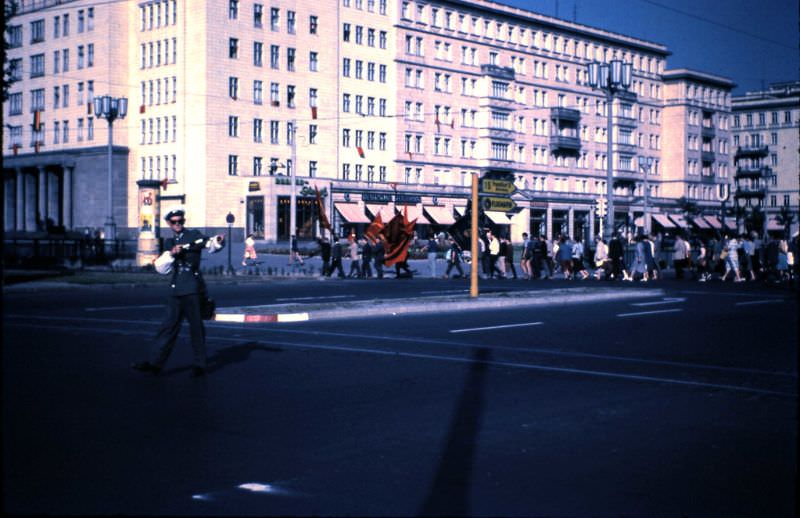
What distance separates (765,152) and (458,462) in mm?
125070

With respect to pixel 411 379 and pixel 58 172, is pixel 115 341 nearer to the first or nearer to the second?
pixel 411 379

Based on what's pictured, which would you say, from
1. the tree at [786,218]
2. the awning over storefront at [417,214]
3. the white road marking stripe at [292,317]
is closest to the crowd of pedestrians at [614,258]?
the white road marking stripe at [292,317]

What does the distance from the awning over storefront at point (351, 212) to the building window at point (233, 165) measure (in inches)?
322

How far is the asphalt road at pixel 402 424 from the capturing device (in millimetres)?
5660

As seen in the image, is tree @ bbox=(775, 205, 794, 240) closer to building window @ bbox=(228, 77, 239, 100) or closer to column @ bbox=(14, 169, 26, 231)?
building window @ bbox=(228, 77, 239, 100)

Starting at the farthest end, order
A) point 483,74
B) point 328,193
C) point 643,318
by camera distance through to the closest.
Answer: point 483,74, point 328,193, point 643,318

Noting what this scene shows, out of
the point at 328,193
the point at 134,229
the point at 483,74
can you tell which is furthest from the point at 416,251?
the point at 483,74

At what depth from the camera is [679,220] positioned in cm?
11125

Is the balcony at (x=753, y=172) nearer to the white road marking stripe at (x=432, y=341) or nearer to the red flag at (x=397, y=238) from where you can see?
the red flag at (x=397, y=238)

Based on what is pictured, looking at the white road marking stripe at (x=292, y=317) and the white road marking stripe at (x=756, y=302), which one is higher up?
the white road marking stripe at (x=292, y=317)

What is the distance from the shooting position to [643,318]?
20.2m

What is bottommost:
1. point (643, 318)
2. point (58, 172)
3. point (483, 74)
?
point (643, 318)

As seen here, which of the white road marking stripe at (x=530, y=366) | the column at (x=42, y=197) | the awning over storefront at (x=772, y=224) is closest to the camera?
the white road marking stripe at (x=530, y=366)

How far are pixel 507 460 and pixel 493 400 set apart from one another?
2602 millimetres
